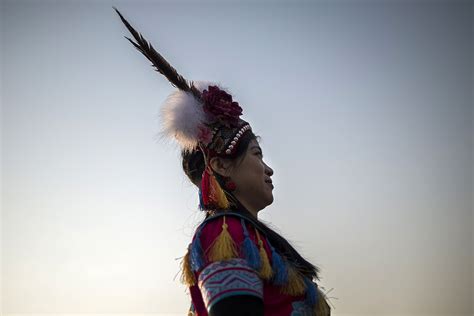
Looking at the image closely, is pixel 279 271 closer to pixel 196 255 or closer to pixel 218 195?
pixel 196 255

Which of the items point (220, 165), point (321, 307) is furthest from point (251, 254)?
point (220, 165)

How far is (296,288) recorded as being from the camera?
8.45 ft

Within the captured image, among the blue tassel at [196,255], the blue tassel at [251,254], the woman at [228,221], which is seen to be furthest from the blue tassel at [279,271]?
the blue tassel at [196,255]

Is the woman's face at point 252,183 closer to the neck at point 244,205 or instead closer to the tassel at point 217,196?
the neck at point 244,205

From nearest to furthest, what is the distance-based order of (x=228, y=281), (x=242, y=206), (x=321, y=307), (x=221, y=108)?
(x=228, y=281) → (x=321, y=307) → (x=242, y=206) → (x=221, y=108)

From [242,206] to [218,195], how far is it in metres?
0.18

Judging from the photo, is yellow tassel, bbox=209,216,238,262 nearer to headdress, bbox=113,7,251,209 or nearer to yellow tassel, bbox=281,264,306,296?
yellow tassel, bbox=281,264,306,296

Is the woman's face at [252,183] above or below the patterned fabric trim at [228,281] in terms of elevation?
above

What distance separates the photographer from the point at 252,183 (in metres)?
2.99

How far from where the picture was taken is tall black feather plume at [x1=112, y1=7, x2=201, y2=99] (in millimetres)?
2982

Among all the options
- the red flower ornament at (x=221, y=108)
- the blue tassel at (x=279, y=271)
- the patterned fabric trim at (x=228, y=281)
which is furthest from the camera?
the red flower ornament at (x=221, y=108)

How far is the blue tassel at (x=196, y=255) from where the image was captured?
240 cm

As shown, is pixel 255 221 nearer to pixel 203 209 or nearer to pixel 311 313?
pixel 203 209

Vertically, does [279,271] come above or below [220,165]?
below
